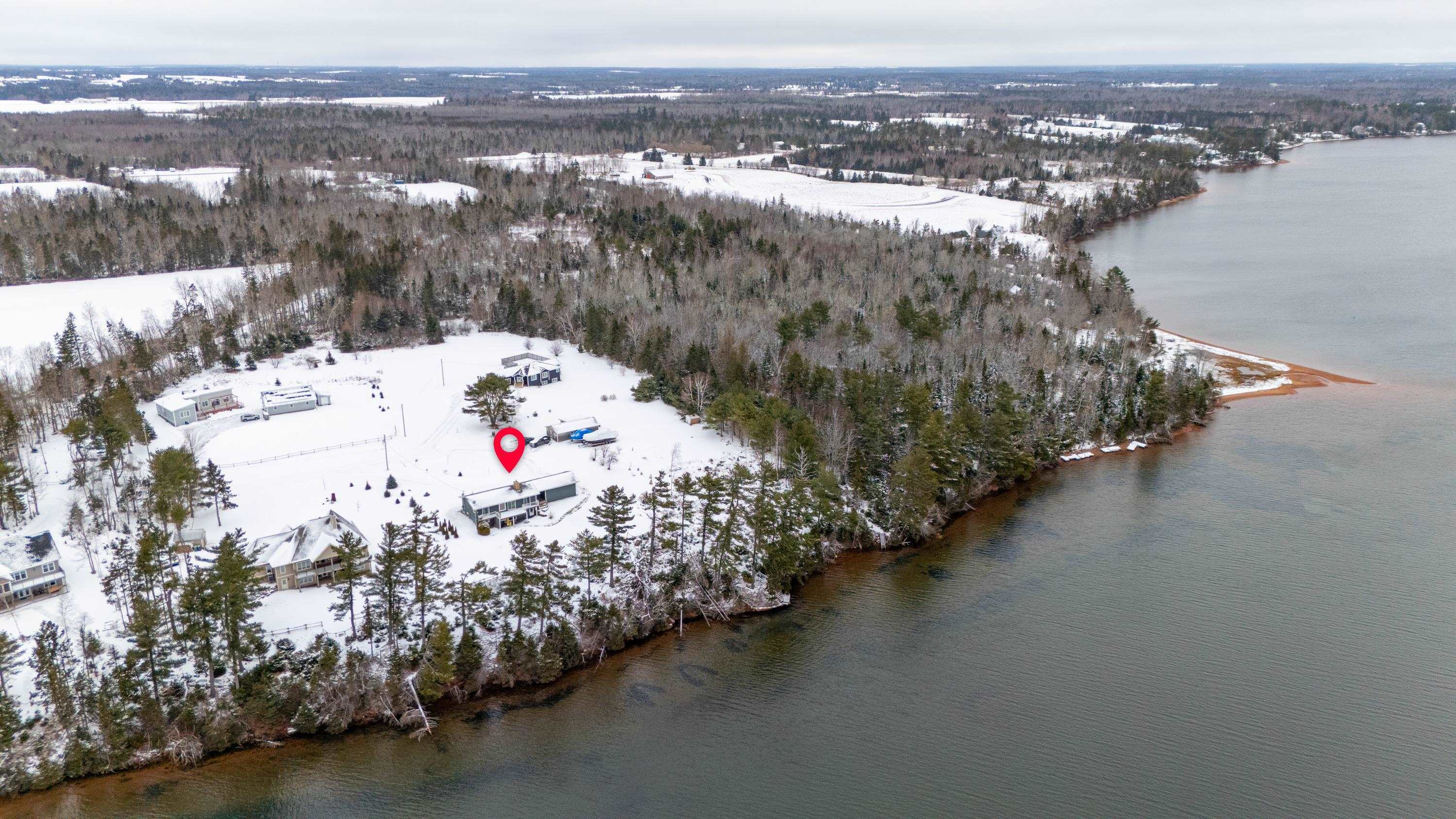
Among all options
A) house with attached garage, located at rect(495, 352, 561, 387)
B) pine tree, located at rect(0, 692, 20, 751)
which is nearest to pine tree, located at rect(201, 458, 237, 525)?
pine tree, located at rect(0, 692, 20, 751)

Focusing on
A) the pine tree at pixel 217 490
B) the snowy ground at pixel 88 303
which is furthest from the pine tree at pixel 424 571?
the snowy ground at pixel 88 303

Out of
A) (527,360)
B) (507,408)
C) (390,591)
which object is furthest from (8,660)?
(527,360)

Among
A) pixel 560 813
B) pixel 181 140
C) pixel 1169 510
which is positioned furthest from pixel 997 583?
pixel 181 140

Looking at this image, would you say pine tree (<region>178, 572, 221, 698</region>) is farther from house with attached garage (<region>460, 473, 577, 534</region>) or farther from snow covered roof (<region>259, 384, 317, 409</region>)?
snow covered roof (<region>259, 384, 317, 409</region>)

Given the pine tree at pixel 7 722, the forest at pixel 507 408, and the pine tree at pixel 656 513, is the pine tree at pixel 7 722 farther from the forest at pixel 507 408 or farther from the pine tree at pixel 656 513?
the pine tree at pixel 656 513

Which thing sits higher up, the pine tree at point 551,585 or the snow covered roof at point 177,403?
the snow covered roof at point 177,403

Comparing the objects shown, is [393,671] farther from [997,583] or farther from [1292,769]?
[1292,769]
